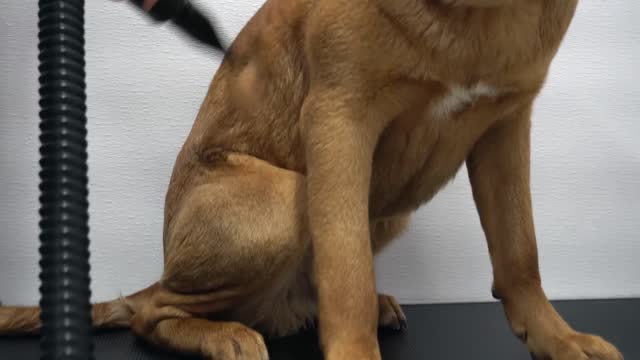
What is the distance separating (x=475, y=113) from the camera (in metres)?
0.98

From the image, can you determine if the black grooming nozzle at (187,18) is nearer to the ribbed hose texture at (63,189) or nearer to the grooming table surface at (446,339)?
the ribbed hose texture at (63,189)

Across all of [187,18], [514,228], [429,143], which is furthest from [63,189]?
[514,228]

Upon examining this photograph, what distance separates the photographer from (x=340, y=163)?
3.11 feet

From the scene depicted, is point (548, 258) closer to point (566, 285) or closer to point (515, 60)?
point (566, 285)

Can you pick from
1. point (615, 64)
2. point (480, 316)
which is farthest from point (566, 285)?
point (615, 64)

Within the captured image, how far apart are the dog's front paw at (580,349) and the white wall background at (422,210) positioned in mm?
667

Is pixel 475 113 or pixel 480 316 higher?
pixel 475 113

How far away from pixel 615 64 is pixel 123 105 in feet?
3.85

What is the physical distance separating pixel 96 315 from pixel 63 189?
0.55 m

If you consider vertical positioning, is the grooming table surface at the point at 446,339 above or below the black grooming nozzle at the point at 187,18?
below

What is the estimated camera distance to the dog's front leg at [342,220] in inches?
36.4

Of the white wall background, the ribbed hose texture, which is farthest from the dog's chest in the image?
the white wall background

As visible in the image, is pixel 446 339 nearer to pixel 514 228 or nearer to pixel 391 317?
pixel 391 317

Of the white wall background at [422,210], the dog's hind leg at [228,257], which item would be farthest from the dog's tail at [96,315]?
the white wall background at [422,210]
